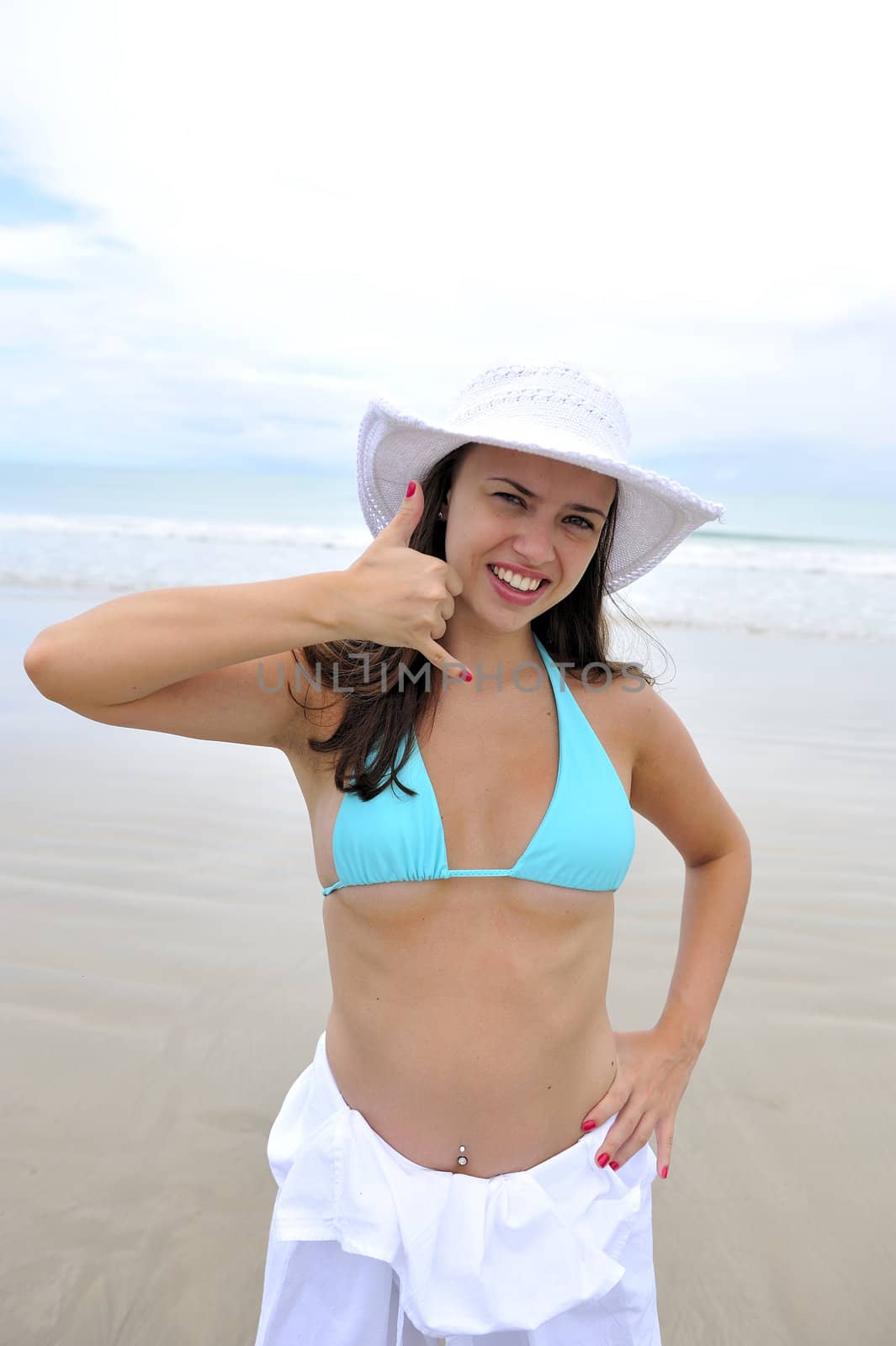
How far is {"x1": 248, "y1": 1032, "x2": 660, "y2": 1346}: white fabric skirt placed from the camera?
5.30ft

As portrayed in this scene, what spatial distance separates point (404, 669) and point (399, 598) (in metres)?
0.28

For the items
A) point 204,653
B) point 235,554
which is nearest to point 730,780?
point 204,653

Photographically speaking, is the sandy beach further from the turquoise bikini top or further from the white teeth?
the white teeth

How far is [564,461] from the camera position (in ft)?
5.70

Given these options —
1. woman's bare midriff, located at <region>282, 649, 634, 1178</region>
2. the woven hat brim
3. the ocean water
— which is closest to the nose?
the woven hat brim

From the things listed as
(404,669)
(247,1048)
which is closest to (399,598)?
(404,669)

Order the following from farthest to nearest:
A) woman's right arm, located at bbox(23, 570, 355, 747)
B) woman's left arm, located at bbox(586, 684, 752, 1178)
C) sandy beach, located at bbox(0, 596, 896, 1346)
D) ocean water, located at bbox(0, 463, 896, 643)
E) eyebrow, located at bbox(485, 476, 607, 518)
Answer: ocean water, located at bbox(0, 463, 896, 643)
sandy beach, located at bbox(0, 596, 896, 1346)
woman's left arm, located at bbox(586, 684, 752, 1178)
eyebrow, located at bbox(485, 476, 607, 518)
woman's right arm, located at bbox(23, 570, 355, 747)

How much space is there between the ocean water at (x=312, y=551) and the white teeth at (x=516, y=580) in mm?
1261

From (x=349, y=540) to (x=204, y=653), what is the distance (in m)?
19.0

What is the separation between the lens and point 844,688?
869cm

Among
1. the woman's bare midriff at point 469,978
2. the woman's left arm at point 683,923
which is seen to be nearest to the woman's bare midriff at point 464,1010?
the woman's bare midriff at point 469,978

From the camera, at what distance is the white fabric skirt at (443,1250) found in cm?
162

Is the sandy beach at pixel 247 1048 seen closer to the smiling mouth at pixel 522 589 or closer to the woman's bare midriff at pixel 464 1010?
the woman's bare midriff at pixel 464 1010

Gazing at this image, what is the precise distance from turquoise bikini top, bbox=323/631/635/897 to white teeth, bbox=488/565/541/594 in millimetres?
288
